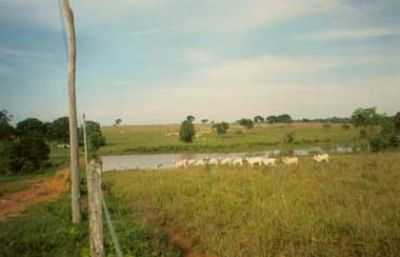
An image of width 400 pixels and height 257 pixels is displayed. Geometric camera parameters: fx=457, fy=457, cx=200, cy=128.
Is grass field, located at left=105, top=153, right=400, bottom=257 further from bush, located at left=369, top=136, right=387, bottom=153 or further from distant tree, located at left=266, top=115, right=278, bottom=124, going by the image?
distant tree, located at left=266, top=115, right=278, bottom=124

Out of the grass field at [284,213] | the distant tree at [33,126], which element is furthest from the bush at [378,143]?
the distant tree at [33,126]

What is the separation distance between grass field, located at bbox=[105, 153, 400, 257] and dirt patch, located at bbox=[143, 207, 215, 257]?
0.06 meters

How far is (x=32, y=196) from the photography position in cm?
2005

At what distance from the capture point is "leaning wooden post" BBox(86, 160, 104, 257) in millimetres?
5531

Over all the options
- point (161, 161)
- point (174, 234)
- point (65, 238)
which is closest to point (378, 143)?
point (161, 161)

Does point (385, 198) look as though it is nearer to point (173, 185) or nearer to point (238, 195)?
point (238, 195)

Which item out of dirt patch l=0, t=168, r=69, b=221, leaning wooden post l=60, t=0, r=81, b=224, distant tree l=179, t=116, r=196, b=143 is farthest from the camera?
distant tree l=179, t=116, r=196, b=143

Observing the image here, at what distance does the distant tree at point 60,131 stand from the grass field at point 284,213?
39.9 m

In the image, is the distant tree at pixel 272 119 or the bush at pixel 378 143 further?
the distant tree at pixel 272 119

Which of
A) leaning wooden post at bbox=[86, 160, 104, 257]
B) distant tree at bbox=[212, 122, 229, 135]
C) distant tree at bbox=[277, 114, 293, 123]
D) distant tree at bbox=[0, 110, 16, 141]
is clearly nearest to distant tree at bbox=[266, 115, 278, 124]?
distant tree at bbox=[277, 114, 293, 123]

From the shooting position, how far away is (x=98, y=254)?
19.1ft

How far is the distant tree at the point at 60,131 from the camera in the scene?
53.8 metres

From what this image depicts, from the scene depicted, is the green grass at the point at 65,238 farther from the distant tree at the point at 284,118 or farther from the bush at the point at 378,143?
the distant tree at the point at 284,118

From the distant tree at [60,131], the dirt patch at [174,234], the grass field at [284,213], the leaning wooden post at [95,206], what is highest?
the distant tree at [60,131]
